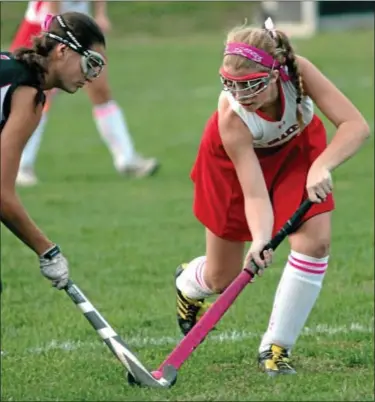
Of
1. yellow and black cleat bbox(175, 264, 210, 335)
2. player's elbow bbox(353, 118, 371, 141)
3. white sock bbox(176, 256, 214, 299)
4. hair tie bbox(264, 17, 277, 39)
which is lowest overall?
yellow and black cleat bbox(175, 264, 210, 335)

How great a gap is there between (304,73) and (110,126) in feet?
17.6

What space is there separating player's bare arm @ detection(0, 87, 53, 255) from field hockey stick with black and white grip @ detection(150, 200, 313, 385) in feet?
2.29

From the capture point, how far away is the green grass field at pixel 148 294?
4598mm

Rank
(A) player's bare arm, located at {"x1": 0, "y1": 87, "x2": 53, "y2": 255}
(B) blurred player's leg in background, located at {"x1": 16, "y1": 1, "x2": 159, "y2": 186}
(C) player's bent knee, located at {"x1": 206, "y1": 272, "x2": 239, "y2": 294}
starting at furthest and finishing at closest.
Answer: (B) blurred player's leg in background, located at {"x1": 16, "y1": 1, "x2": 159, "y2": 186}
(C) player's bent knee, located at {"x1": 206, "y1": 272, "x2": 239, "y2": 294}
(A) player's bare arm, located at {"x1": 0, "y1": 87, "x2": 53, "y2": 255}

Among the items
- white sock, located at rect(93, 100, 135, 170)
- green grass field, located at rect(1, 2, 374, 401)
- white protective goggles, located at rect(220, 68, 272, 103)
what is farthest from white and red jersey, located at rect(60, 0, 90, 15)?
white protective goggles, located at rect(220, 68, 272, 103)

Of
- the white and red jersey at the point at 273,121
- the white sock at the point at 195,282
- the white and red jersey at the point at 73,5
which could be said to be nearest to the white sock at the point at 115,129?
the white and red jersey at the point at 73,5

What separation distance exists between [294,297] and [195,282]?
751 mm

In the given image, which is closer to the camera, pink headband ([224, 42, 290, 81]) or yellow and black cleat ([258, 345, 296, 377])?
pink headband ([224, 42, 290, 81])

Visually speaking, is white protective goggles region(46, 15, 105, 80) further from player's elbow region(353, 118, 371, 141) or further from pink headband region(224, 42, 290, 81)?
player's elbow region(353, 118, 371, 141)

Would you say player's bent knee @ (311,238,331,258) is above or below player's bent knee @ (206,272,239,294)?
above

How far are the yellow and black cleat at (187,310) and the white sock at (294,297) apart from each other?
0.70 meters

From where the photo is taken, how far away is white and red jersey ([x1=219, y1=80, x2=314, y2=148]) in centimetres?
481

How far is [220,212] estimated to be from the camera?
5137mm

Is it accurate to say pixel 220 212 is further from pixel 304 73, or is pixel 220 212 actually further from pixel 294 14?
pixel 294 14
